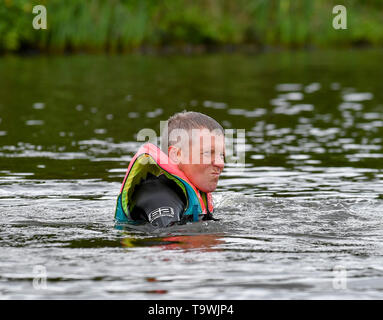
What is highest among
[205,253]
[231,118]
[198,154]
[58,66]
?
[58,66]

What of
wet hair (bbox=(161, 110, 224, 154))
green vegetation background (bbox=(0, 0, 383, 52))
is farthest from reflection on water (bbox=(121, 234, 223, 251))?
green vegetation background (bbox=(0, 0, 383, 52))

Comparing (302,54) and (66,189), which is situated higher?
(302,54)

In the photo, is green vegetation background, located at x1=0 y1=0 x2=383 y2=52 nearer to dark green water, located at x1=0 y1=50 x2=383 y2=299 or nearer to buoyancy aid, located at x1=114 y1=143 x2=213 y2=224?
dark green water, located at x1=0 y1=50 x2=383 y2=299

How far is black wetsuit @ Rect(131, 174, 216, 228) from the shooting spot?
241 inches

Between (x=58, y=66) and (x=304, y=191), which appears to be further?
(x=58, y=66)

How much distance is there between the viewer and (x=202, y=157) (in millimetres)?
6340

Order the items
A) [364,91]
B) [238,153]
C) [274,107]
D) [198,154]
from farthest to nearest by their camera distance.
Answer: [364,91], [274,107], [238,153], [198,154]

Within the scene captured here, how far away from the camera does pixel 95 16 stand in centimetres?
3269

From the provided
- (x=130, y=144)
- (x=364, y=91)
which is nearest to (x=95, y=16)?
(x=364, y=91)

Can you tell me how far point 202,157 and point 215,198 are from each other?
1956mm

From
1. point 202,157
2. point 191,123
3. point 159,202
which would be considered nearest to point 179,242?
point 159,202

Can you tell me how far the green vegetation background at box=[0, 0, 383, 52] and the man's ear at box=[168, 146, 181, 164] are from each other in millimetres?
25885

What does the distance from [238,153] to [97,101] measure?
266 inches

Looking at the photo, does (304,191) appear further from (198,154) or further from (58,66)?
(58,66)
